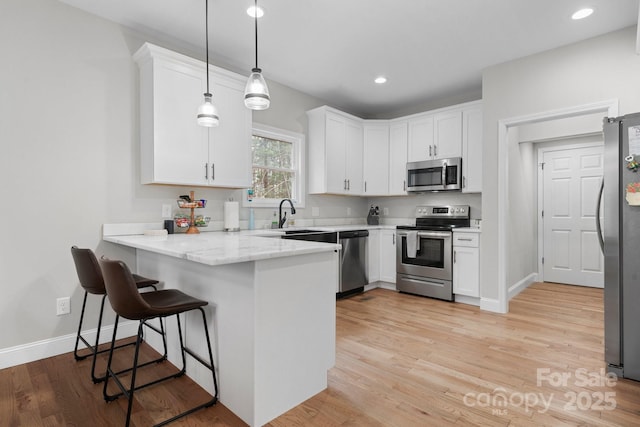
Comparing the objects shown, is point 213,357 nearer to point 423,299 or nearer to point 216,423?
point 216,423

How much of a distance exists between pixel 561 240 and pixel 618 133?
3.46 metres

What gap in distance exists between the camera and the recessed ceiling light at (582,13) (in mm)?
2652

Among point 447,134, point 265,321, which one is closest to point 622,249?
point 265,321

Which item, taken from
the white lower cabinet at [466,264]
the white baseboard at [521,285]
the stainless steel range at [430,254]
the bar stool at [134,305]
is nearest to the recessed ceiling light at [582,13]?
the white lower cabinet at [466,264]

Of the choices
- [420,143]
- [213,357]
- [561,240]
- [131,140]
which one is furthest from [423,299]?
[131,140]

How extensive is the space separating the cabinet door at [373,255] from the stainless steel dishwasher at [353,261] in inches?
4.5

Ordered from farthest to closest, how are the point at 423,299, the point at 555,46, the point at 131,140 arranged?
the point at 423,299 → the point at 555,46 → the point at 131,140

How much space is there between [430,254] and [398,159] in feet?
5.02

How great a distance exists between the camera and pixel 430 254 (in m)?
4.20

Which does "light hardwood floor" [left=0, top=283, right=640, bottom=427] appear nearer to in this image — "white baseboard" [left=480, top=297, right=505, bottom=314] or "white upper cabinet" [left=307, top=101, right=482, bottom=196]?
"white baseboard" [left=480, top=297, right=505, bottom=314]

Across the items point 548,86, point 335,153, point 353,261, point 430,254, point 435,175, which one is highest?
point 548,86

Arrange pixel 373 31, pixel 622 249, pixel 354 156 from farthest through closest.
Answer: pixel 354 156, pixel 373 31, pixel 622 249

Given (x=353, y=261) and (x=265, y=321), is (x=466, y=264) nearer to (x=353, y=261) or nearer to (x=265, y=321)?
(x=353, y=261)

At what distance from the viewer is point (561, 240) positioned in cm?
505
